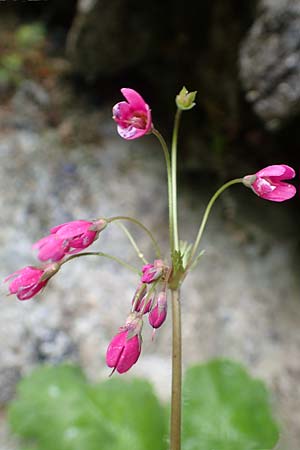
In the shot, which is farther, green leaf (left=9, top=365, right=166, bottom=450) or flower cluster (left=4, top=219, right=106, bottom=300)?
green leaf (left=9, top=365, right=166, bottom=450)

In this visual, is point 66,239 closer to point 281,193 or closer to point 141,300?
point 141,300

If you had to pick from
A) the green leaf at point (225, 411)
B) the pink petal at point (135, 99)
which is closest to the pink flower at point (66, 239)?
the pink petal at point (135, 99)

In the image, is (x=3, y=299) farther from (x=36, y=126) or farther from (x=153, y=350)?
(x=36, y=126)

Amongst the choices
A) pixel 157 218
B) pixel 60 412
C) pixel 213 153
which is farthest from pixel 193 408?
pixel 213 153

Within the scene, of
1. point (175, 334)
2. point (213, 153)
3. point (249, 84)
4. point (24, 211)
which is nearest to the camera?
point (175, 334)

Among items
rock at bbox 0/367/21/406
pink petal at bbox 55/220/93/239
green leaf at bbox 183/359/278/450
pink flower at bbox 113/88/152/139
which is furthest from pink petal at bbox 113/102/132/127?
rock at bbox 0/367/21/406

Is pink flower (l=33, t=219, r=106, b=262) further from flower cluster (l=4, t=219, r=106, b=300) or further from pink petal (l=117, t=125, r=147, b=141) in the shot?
pink petal (l=117, t=125, r=147, b=141)

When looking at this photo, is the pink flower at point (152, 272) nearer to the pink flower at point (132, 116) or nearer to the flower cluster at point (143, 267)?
the flower cluster at point (143, 267)
